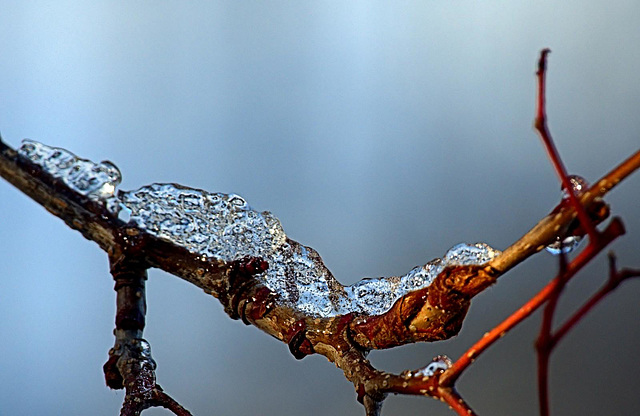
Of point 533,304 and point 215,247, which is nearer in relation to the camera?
point 533,304

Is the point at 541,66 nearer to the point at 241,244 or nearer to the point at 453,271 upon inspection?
the point at 453,271

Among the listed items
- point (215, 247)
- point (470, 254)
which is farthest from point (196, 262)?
point (470, 254)

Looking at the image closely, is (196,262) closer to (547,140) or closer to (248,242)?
(248,242)

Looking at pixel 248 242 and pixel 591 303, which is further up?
pixel 248 242

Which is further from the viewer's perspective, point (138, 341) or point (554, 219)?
point (138, 341)

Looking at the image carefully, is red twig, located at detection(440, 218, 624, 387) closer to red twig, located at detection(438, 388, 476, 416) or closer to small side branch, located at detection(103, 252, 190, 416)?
red twig, located at detection(438, 388, 476, 416)

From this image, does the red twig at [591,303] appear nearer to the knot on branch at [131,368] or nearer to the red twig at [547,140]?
the red twig at [547,140]

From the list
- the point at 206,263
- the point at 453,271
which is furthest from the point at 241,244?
the point at 453,271

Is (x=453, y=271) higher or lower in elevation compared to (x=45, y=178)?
lower
